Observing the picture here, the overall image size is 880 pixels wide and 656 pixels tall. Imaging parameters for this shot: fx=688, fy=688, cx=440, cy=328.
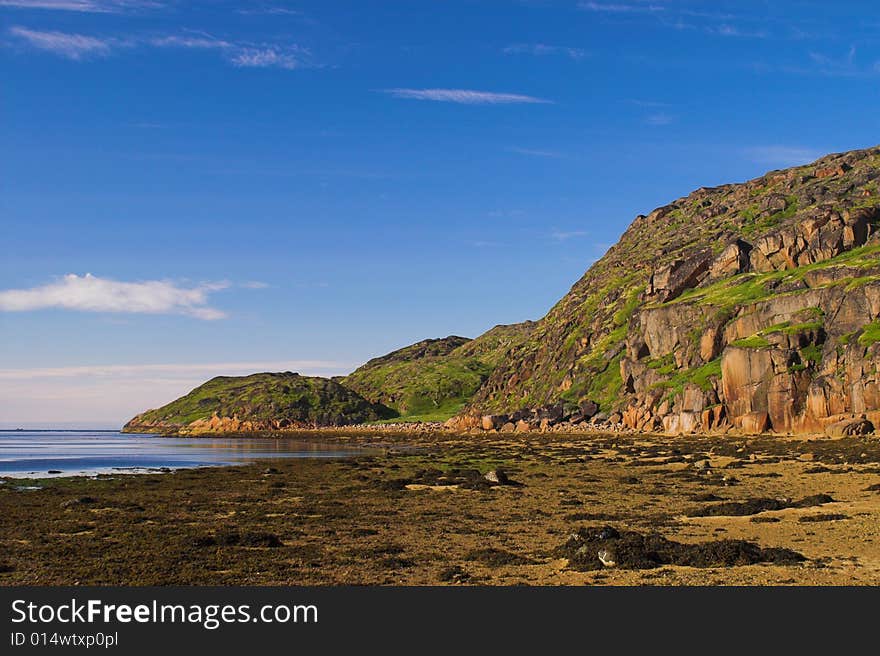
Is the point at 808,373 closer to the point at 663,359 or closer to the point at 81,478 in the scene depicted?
the point at 663,359

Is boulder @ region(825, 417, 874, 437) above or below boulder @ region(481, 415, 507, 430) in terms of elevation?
above

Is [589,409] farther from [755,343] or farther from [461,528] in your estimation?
[461,528]

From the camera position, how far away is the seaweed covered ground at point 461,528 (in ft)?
72.9

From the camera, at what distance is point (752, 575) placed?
20.7 meters

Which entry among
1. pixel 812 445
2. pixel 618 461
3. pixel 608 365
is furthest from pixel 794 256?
pixel 618 461

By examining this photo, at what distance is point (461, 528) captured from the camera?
32.2 meters

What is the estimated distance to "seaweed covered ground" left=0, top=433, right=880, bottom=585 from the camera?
22.2m

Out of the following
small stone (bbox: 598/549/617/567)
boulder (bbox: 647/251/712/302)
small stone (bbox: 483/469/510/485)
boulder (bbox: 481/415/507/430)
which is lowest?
boulder (bbox: 481/415/507/430)

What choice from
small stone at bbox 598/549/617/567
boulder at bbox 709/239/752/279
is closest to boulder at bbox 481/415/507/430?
boulder at bbox 709/239/752/279

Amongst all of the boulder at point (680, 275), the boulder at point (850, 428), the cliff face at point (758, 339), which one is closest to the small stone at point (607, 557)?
the boulder at point (850, 428)

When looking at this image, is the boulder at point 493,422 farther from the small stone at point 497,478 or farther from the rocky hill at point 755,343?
the small stone at point 497,478

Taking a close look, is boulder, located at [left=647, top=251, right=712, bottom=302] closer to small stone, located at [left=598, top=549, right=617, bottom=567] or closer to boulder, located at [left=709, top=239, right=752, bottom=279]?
boulder, located at [left=709, top=239, right=752, bottom=279]

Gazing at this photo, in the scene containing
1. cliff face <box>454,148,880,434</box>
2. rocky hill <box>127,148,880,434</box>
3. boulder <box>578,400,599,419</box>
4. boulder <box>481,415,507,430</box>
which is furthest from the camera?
boulder <box>481,415,507,430</box>

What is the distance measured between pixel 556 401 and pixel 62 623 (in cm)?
17930
